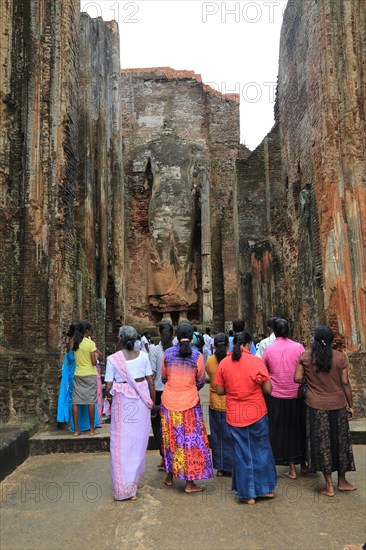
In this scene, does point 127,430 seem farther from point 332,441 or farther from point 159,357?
point 332,441

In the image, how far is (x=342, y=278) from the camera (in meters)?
6.78

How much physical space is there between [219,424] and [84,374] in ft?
6.14

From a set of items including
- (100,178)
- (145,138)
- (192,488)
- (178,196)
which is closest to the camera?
(192,488)

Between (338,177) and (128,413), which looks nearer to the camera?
(128,413)

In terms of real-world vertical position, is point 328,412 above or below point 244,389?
below

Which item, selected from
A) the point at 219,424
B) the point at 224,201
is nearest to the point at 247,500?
the point at 219,424

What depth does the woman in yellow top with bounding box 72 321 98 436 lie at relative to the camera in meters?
5.62

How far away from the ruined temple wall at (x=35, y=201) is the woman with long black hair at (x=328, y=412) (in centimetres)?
328

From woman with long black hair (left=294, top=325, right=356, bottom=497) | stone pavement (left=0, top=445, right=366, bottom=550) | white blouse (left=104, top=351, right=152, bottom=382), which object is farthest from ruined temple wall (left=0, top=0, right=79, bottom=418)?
woman with long black hair (left=294, top=325, right=356, bottom=497)

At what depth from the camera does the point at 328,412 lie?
395cm

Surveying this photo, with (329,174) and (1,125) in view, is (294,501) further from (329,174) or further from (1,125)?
(1,125)

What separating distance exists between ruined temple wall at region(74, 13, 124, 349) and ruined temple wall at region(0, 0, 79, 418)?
2.00 meters

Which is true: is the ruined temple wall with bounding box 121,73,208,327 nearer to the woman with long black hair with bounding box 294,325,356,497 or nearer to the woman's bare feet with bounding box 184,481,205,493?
the woman's bare feet with bounding box 184,481,205,493

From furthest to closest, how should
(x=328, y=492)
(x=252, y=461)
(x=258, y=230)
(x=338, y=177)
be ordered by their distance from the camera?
(x=258, y=230)
(x=338, y=177)
(x=328, y=492)
(x=252, y=461)
